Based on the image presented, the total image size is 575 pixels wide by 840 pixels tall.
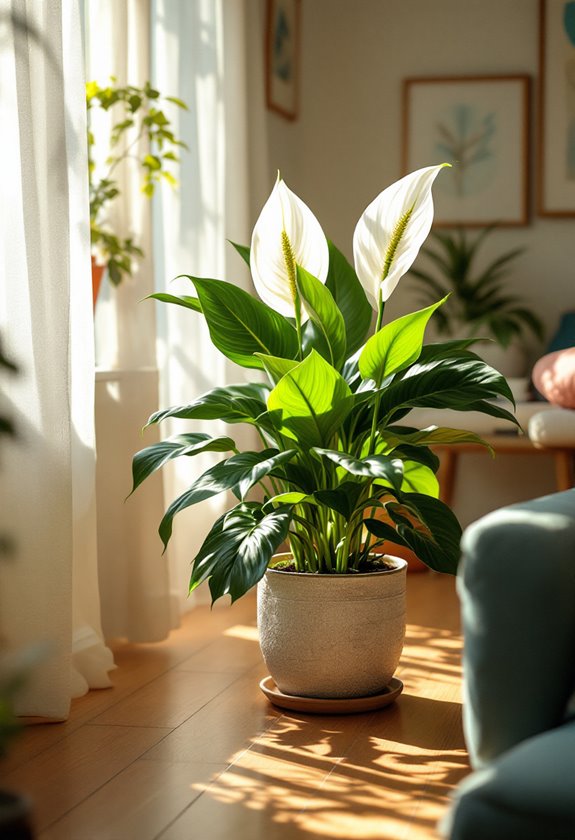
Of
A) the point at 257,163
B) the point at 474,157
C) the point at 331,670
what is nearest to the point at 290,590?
the point at 331,670

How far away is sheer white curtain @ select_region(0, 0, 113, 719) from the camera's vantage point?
92.7 inches

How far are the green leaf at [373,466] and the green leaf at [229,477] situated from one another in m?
0.12

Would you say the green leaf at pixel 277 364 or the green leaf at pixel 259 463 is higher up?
the green leaf at pixel 277 364

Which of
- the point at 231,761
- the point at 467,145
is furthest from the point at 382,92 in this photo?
the point at 231,761

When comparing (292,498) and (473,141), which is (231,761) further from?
(473,141)

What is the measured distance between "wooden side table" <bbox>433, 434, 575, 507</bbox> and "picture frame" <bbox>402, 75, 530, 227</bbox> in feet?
3.32

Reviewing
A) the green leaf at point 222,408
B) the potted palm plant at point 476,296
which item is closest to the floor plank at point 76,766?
the green leaf at point 222,408

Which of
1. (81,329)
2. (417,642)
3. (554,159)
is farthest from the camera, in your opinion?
(554,159)

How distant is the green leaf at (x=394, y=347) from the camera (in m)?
2.31

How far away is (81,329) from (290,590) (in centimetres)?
77

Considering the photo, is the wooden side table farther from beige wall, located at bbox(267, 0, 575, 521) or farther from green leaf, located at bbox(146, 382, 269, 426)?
green leaf, located at bbox(146, 382, 269, 426)

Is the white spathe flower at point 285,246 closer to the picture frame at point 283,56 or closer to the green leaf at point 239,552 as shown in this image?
the green leaf at point 239,552

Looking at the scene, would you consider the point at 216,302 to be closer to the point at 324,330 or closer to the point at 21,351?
the point at 324,330

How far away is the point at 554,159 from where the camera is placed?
4703mm
